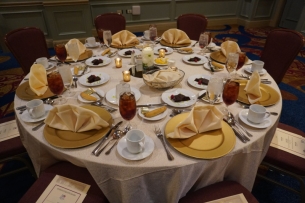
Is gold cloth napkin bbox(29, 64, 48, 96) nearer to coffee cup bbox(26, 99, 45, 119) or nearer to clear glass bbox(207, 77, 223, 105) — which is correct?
coffee cup bbox(26, 99, 45, 119)

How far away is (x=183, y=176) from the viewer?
2.59 ft

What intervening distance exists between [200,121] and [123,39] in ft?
3.99

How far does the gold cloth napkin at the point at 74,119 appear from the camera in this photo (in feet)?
2.92

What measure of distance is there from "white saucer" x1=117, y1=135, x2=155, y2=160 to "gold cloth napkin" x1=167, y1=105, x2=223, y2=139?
0.08 metres

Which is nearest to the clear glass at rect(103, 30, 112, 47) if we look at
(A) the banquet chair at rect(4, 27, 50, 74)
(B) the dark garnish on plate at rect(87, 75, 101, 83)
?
(B) the dark garnish on plate at rect(87, 75, 101, 83)

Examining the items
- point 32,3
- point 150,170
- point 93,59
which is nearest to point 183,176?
point 150,170

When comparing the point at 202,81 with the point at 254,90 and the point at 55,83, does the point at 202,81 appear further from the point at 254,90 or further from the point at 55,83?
the point at 55,83

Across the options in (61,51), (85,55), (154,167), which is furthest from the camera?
(85,55)

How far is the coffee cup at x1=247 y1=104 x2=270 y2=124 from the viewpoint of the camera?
3.03 feet

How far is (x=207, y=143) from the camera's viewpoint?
0.84m

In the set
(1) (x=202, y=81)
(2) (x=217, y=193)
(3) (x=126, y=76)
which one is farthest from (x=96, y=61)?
(2) (x=217, y=193)

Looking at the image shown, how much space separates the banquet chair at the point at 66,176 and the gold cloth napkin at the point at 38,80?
40 centimetres

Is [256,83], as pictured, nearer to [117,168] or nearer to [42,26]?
[117,168]

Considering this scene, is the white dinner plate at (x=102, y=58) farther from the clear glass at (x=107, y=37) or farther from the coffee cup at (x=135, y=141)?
the coffee cup at (x=135, y=141)
